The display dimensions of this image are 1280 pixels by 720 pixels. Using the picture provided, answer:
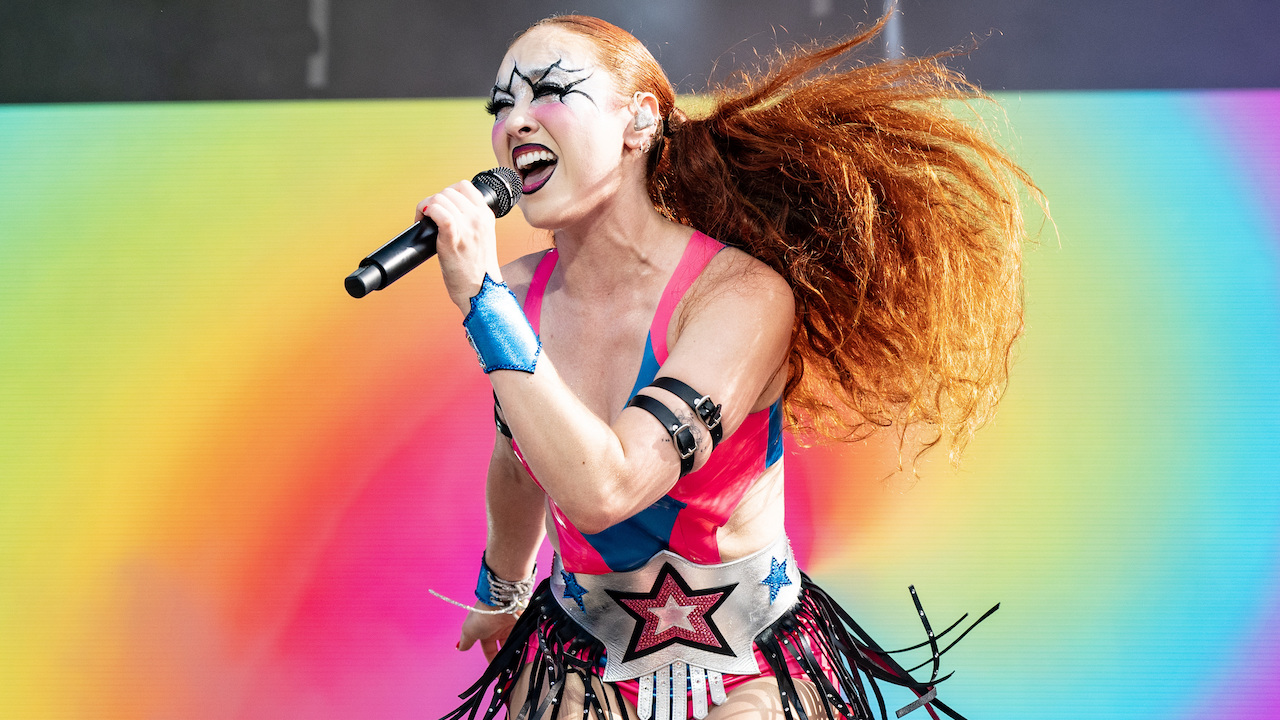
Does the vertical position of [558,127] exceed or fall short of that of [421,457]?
it falls short

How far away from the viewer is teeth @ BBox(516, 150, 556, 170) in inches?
47.2

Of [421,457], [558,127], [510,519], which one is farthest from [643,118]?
[421,457]

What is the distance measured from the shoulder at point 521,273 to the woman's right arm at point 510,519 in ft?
0.70

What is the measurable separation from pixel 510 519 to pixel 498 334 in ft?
1.93

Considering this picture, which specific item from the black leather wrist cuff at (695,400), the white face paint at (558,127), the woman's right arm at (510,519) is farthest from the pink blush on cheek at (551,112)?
the woman's right arm at (510,519)

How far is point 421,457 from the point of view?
2.22 metres

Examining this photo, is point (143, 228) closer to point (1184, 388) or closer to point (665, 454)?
point (665, 454)

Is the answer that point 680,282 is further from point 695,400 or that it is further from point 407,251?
point 407,251

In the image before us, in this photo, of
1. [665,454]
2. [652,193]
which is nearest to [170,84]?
[652,193]

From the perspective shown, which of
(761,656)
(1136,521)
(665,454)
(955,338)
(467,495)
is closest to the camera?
(665,454)

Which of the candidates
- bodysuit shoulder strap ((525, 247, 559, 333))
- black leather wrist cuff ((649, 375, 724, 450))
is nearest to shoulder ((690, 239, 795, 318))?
black leather wrist cuff ((649, 375, 724, 450))

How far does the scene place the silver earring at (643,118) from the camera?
4.16ft

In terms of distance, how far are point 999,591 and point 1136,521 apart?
0.31 metres

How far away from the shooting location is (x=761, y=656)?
1237 mm
